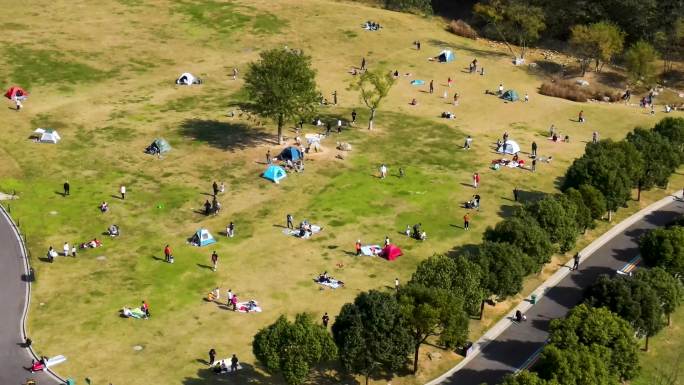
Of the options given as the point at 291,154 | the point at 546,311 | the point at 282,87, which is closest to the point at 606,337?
the point at 546,311

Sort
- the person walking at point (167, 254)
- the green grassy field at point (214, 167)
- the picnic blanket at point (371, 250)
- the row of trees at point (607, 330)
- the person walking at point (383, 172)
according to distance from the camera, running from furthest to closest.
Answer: the person walking at point (383, 172)
the picnic blanket at point (371, 250)
the person walking at point (167, 254)
the green grassy field at point (214, 167)
the row of trees at point (607, 330)

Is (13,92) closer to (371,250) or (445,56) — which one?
(371,250)

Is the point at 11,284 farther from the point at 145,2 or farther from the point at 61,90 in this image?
the point at 145,2

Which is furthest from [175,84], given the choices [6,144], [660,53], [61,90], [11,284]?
[660,53]

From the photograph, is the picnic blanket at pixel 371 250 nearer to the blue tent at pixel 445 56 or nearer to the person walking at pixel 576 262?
the person walking at pixel 576 262

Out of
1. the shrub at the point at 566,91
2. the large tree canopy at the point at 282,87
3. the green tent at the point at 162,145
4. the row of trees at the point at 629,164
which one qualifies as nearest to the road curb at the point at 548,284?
the row of trees at the point at 629,164

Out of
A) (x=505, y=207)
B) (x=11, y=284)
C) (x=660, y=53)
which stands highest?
(x=660, y=53)
